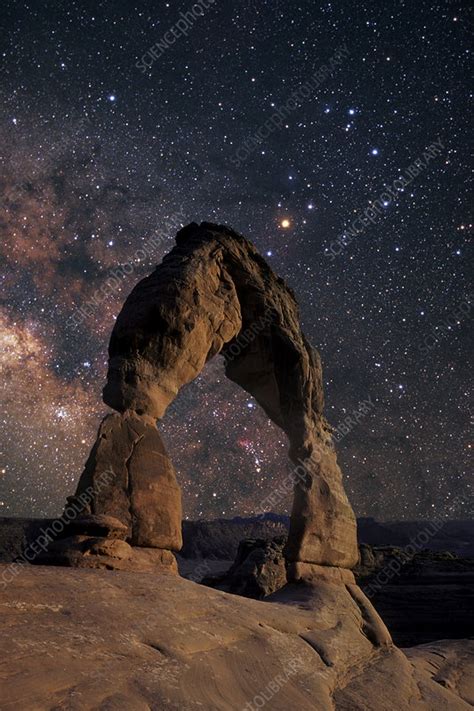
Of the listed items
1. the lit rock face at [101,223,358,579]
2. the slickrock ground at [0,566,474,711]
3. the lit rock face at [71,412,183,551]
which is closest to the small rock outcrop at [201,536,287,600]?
the lit rock face at [101,223,358,579]

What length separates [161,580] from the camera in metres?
3.82

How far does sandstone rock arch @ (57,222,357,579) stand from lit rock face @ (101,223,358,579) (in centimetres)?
1

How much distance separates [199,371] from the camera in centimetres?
629

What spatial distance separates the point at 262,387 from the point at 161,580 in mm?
4628

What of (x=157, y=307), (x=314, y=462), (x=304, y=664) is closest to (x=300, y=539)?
(x=314, y=462)

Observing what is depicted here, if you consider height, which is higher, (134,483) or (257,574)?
(134,483)

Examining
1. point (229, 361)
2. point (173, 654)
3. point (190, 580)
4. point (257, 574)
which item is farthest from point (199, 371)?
point (257, 574)

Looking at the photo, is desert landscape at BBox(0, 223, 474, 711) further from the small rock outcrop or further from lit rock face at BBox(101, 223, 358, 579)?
the small rock outcrop

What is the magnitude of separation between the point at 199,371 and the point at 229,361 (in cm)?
197

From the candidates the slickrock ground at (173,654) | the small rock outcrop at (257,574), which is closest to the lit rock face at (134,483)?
the slickrock ground at (173,654)

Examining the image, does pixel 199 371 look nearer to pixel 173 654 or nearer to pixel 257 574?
pixel 173 654

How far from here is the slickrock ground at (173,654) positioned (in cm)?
221

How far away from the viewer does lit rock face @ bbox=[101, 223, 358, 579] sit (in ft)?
17.6

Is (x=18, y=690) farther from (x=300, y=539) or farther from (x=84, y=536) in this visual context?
(x=300, y=539)
